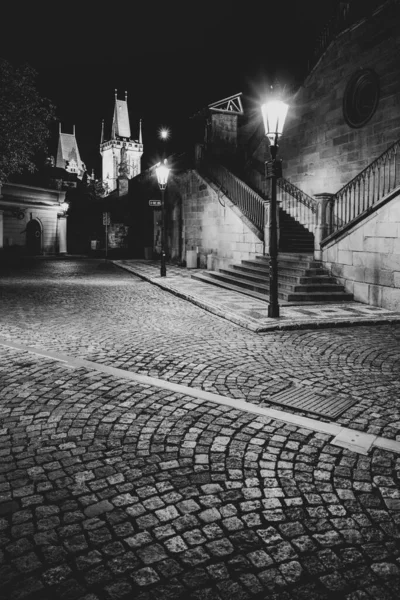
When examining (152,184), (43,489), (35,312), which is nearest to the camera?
(43,489)

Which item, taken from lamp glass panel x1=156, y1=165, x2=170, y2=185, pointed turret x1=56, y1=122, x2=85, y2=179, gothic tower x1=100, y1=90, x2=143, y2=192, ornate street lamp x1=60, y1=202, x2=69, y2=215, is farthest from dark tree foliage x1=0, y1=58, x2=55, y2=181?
pointed turret x1=56, y1=122, x2=85, y2=179

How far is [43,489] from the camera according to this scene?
3100 mm

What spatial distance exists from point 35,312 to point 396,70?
48.7 ft

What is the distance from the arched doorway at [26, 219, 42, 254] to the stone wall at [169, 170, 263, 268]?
60.7ft

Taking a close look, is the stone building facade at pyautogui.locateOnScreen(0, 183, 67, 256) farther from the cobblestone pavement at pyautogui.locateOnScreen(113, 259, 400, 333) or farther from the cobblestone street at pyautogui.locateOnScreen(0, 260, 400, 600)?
the cobblestone street at pyautogui.locateOnScreen(0, 260, 400, 600)

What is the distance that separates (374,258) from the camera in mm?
11930

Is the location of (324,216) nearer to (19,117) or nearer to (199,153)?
(199,153)

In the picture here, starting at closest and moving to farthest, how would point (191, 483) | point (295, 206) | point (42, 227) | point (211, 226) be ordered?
point (191, 483) < point (295, 206) < point (211, 226) < point (42, 227)

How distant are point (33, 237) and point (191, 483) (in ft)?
133

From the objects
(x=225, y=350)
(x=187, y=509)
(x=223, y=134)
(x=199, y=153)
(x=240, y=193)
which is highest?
(x=223, y=134)

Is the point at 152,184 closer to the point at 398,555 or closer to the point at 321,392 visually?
the point at 321,392

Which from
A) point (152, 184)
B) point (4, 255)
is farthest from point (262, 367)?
point (4, 255)

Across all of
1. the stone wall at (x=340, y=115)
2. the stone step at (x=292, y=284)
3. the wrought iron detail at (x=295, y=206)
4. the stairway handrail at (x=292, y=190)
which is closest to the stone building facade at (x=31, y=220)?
the stone wall at (x=340, y=115)

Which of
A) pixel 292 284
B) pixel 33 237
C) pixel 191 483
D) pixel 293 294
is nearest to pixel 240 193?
pixel 292 284
